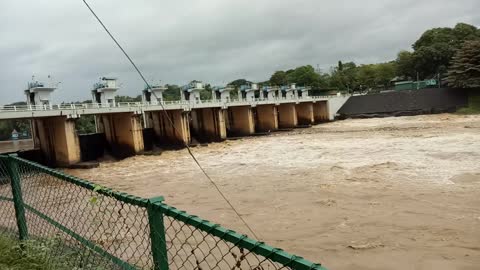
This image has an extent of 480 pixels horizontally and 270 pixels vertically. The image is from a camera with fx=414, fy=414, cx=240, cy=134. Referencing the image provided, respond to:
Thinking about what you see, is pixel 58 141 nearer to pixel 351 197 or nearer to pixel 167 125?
pixel 167 125

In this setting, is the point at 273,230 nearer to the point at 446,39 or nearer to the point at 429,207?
the point at 429,207

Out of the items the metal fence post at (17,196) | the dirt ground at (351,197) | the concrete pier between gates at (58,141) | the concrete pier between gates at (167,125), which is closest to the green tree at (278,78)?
the concrete pier between gates at (167,125)

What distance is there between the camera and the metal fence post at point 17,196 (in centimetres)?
388

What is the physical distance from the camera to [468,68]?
164ft

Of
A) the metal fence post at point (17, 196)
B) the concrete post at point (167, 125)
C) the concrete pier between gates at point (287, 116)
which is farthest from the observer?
the concrete pier between gates at point (287, 116)

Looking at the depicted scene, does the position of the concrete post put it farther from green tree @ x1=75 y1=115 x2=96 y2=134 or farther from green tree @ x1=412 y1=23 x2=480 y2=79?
green tree @ x1=412 y1=23 x2=480 y2=79

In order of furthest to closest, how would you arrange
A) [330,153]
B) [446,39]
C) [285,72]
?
[285,72] → [446,39] → [330,153]

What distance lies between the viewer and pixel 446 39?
70.2m

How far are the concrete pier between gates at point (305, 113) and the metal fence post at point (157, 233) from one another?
5899cm

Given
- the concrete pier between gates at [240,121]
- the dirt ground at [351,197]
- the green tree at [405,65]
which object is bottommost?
the dirt ground at [351,197]

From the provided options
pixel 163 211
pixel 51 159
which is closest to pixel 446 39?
pixel 51 159

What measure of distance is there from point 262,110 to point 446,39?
3791 cm

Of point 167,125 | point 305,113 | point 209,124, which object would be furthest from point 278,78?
point 167,125

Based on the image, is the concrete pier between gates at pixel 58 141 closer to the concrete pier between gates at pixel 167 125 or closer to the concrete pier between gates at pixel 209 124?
the concrete pier between gates at pixel 167 125
